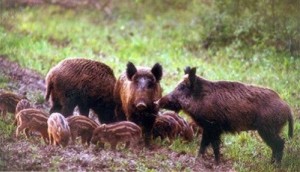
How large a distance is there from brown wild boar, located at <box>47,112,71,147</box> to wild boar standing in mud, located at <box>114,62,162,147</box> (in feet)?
3.17

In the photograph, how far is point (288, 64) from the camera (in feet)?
44.8

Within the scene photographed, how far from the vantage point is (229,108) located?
902cm

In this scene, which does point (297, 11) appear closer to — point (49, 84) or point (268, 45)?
point (268, 45)

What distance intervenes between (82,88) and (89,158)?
7.37ft

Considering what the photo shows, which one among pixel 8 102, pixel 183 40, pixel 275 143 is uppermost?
pixel 183 40

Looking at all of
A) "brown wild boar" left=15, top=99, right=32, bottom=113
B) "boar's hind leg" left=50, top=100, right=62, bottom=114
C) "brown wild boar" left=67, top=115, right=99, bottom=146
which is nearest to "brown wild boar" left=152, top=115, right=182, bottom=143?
"brown wild boar" left=67, top=115, right=99, bottom=146

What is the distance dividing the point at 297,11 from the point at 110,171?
6.93 metres

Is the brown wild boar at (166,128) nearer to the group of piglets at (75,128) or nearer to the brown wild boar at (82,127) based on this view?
the group of piglets at (75,128)

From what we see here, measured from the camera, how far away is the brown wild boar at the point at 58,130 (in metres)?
8.78

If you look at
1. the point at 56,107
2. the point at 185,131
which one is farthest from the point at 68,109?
the point at 185,131


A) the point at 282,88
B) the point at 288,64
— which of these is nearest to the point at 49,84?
the point at 282,88

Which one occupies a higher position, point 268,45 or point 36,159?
point 268,45

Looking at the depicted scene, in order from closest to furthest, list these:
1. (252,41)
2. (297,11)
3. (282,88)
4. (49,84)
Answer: (49,84) < (282,88) < (297,11) < (252,41)

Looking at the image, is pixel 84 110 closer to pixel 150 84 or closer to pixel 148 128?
pixel 148 128
